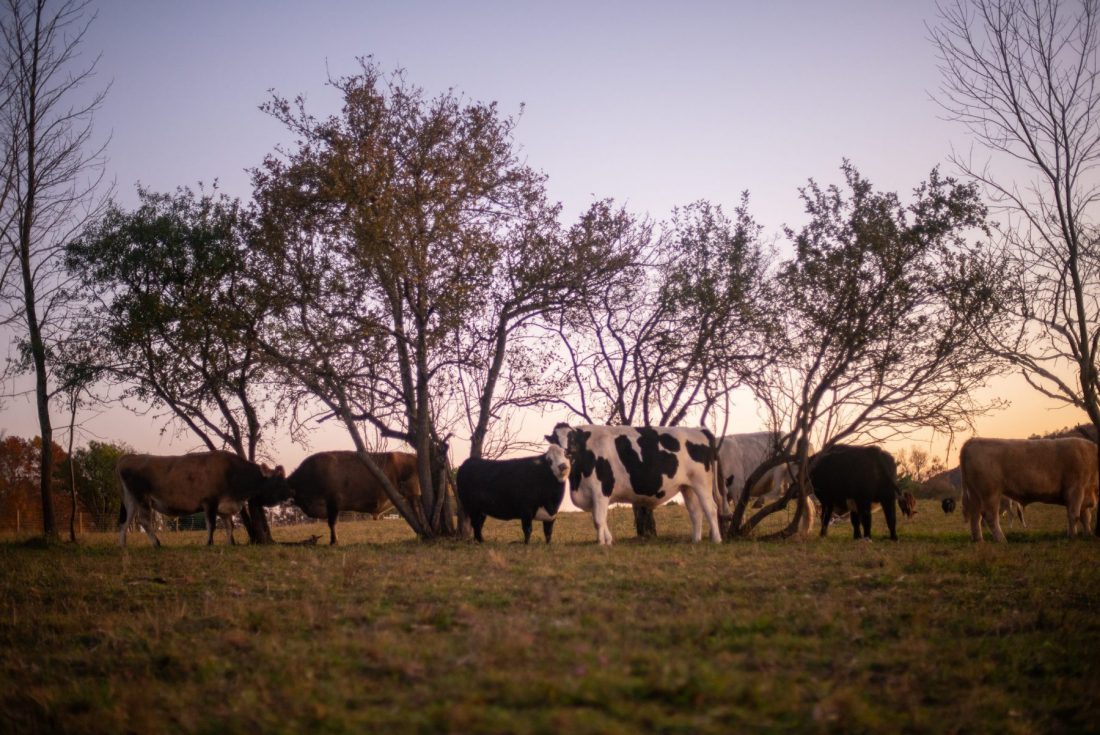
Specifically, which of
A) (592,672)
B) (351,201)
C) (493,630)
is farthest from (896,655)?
(351,201)

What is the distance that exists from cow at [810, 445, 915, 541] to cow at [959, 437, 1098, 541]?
5.30 feet

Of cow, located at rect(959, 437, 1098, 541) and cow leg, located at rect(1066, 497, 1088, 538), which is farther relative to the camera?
cow, located at rect(959, 437, 1098, 541)

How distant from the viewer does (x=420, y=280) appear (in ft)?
60.0

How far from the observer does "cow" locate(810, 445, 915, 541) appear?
20.3 metres

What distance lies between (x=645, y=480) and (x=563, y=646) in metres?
11.7

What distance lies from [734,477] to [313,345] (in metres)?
14.4

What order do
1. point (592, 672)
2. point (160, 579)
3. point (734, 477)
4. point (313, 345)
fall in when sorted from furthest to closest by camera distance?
1. point (734, 477)
2. point (313, 345)
3. point (160, 579)
4. point (592, 672)

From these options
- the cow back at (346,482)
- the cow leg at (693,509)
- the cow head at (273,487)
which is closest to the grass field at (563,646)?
the cow leg at (693,509)

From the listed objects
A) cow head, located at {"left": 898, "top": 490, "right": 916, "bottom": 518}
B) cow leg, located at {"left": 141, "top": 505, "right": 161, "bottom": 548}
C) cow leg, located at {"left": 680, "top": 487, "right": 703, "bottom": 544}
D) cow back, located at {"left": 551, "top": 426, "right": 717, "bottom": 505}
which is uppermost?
cow back, located at {"left": 551, "top": 426, "right": 717, "bottom": 505}

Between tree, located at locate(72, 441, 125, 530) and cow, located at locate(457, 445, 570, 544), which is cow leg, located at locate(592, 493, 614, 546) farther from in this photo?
tree, located at locate(72, 441, 125, 530)

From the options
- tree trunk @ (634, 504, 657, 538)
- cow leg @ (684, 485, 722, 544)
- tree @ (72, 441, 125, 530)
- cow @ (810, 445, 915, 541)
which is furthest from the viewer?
tree @ (72, 441, 125, 530)

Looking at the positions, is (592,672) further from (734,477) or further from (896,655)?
(734,477)

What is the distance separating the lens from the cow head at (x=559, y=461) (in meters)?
18.8

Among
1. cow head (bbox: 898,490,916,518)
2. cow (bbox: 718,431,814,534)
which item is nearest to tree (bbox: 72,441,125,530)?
cow (bbox: 718,431,814,534)
